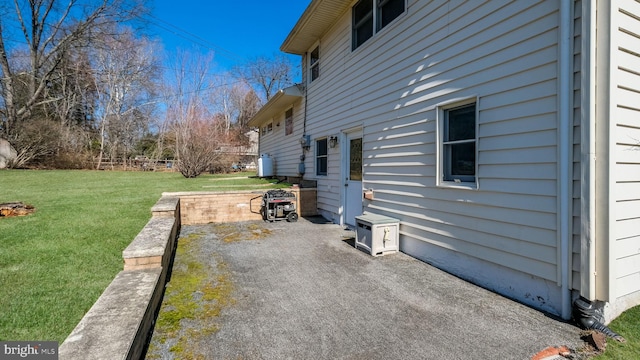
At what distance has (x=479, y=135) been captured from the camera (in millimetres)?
3451

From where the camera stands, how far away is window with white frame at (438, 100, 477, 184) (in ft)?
12.1

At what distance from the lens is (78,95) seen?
26.6 meters

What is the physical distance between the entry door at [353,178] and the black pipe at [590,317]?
385 cm

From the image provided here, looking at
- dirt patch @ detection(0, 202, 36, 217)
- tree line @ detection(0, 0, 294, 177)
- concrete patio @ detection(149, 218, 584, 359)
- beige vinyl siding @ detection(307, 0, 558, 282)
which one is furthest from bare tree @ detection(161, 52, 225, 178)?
concrete patio @ detection(149, 218, 584, 359)

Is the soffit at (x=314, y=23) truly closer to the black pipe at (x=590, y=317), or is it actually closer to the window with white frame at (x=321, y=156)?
the window with white frame at (x=321, y=156)

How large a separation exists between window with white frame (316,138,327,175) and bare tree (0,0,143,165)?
1857 cm

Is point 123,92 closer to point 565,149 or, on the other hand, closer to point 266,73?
point 266,73

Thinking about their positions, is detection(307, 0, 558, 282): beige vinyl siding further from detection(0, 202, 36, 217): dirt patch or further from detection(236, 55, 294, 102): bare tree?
detection(236, 55, 294, 102): bare tree

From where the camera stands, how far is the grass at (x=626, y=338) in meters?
2.21

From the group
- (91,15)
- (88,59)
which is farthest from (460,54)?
(88,59)

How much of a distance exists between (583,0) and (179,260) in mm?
5210

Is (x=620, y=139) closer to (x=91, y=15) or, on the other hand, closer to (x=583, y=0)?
(x=583, y=0)

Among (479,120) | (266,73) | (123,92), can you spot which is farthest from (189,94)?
(479,120)

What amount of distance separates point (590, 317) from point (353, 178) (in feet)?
14.4
